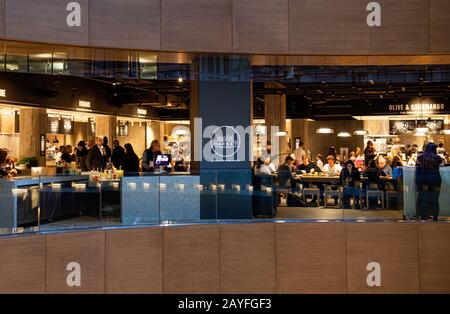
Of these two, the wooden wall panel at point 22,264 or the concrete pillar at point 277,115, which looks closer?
the wooden wall panel at point 22,264

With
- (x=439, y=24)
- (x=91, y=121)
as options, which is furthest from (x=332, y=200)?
(x=91, y=121)

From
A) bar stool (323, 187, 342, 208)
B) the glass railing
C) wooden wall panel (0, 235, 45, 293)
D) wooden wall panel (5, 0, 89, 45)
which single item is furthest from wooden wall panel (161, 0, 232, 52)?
wooden wall panel (0, 235, 45, 293)

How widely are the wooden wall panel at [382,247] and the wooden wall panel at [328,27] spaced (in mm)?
2913

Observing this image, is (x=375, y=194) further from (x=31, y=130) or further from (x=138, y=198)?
(x=31, y=130)

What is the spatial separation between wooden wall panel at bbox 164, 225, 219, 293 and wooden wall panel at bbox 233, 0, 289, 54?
300cm

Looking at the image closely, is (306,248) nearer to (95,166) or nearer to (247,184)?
(247,184)

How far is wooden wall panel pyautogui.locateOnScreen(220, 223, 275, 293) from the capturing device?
10469 mm

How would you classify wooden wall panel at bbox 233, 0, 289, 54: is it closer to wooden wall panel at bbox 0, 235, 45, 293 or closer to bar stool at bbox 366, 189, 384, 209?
bar stool at bbox 366, 189, 384, 209

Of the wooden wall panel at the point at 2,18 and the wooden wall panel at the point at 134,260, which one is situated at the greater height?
the wooden wall panel at the point at 2,18

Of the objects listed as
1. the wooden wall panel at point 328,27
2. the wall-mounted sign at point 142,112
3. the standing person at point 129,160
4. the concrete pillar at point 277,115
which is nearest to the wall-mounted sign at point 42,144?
the standing person at point 129,160

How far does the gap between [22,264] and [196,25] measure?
4.48 meters

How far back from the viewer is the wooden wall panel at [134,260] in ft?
32.6

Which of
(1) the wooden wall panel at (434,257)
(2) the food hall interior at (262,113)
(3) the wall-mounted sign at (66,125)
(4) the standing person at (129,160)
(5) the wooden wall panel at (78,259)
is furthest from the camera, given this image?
(3) the wall-mounted sign at (66,125)

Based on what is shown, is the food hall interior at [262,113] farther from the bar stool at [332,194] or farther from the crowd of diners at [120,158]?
the crowd of diners at [120,158]
